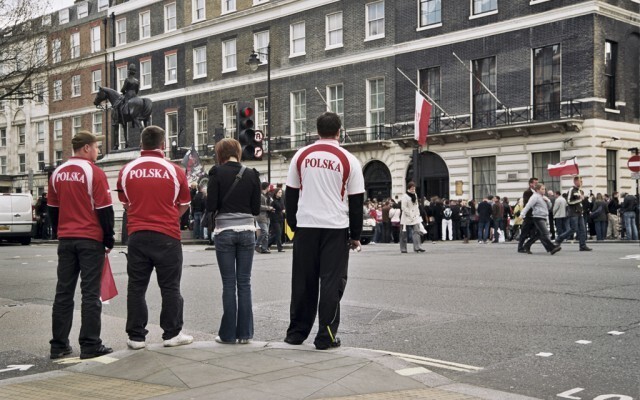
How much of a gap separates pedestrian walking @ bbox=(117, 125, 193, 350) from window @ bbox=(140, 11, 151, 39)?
44953 millimetres

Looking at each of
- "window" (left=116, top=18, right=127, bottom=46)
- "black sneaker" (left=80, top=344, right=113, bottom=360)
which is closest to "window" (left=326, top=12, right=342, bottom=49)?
"window" (left=116, top=18, right=127, bottom=46)

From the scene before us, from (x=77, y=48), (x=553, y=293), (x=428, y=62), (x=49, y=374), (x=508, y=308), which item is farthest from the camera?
(x=77, y=48)

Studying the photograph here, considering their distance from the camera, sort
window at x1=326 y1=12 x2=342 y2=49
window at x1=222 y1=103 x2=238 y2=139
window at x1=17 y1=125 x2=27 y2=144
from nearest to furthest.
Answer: window at x1=326 y1=12 x2=342 y2=49, window at x1=222 y1=103 x2=238 y2=139, window at x1=17 y1=125 x2=27 y2=144

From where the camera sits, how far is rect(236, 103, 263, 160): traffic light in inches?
633

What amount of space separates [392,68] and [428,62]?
6.84 feet

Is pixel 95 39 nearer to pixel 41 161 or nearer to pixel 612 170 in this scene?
pixel 41 161

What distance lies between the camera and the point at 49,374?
18.7 feet

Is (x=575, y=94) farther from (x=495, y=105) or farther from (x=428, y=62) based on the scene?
(x=428, y=62)

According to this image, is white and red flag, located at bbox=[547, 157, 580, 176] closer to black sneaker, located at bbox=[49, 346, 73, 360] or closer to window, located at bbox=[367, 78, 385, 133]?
window, located at bbox=[367, 78, 385, 133]

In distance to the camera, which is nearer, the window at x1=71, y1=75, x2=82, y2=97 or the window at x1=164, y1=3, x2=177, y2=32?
the window at x1=164, y1=3, x2=177, y2=32

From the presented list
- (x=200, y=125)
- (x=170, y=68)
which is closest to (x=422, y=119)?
(x=200, y=125)

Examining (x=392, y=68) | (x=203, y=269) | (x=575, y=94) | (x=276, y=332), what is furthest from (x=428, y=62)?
(x=276, y=332)

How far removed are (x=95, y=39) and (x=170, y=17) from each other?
333 inches

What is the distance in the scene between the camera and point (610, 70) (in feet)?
98.3
